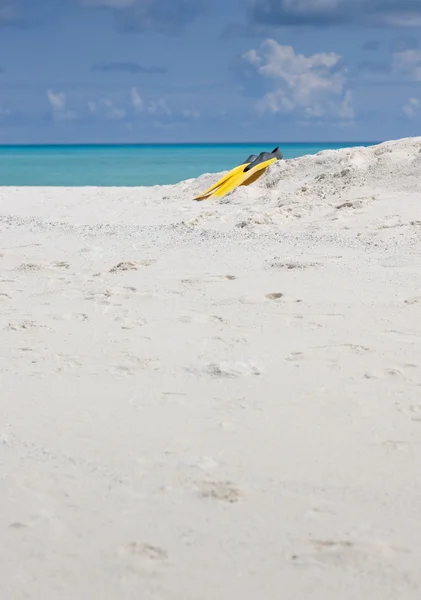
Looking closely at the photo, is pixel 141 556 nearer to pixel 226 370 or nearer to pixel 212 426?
pixel 212 426

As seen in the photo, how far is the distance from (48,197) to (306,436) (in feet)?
40.5

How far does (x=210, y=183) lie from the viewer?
14.1 metres

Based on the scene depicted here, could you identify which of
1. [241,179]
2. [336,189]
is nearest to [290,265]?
[336,189]

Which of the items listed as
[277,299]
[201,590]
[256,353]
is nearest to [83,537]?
[201,590]

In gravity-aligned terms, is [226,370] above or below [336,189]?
below

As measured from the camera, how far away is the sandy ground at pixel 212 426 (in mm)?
2230

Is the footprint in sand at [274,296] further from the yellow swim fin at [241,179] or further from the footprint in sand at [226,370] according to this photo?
the yellow swim fin at [241,179]

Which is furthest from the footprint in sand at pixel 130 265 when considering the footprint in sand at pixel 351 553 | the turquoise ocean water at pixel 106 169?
the turquoise ocean water at pixel 106 169

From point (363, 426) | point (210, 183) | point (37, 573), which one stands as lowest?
point (37, 573)

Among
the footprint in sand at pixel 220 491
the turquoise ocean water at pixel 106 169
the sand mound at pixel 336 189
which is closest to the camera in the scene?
the footprint in sand at pixel 220 491

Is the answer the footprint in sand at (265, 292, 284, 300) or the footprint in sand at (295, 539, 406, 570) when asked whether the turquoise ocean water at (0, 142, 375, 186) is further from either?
the footprint in sand at (295, 539, 406, 570)

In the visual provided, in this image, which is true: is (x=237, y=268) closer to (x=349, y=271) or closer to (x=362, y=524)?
(x=349, y=271)

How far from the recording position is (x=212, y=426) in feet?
10.4

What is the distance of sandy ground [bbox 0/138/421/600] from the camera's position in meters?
2.23
